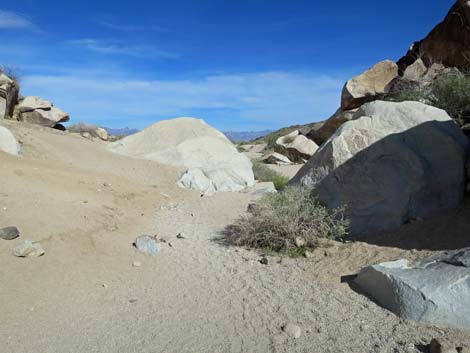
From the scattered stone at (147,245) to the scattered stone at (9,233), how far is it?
1586 mm

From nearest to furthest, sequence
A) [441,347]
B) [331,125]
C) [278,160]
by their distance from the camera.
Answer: [441,347]
[331,125]
[278,160]

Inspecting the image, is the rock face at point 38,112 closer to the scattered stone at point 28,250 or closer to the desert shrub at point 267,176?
the desert shrub at point 267,176

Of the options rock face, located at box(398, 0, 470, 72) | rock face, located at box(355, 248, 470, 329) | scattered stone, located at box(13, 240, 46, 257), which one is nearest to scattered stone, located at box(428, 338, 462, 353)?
rock face, located at box(355, 248, 470, 329)

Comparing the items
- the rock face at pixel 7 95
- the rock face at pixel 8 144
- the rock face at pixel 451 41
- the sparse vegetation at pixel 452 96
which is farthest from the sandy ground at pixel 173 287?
the rock face at pixel 7 95

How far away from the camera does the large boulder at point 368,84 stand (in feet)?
42.3

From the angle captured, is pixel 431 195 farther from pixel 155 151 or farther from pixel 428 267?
pixel 155 151

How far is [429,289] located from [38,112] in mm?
17391

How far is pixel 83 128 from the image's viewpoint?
20.4 m

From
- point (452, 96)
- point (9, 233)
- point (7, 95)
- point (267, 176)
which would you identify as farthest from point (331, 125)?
point (7, 95)

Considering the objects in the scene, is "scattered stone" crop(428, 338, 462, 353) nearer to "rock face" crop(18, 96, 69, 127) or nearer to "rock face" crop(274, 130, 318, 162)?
"rock face" crop(274, 130, 318, 162)

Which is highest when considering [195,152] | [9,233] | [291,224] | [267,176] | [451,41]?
[451,41]

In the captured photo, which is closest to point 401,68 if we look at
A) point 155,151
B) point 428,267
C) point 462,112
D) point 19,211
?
point 462,112

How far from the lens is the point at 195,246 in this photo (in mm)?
6371

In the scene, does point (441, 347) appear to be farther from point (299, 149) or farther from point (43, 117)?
point (43, 117)
